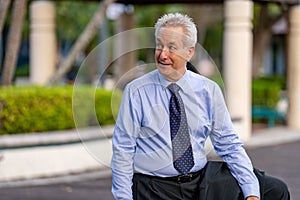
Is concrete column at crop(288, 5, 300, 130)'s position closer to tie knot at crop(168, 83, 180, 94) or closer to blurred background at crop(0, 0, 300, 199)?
blurred background at crop(0, 0, 300, 199)

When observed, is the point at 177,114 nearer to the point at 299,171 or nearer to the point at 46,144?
the point at 46,144

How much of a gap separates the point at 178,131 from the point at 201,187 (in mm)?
Result: 327

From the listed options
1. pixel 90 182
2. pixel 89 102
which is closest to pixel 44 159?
pixel 90 182

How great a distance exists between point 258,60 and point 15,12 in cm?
998

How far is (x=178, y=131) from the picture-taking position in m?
3.36

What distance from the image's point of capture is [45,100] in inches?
348

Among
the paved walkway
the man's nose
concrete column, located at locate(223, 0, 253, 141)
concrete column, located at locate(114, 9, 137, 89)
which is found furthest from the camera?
concrete column, located at locate(223, 0, 253, 141)

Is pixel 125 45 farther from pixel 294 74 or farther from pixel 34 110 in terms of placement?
pixel 34 110

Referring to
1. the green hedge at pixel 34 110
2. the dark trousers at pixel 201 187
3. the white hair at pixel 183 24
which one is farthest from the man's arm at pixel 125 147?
the green hedge at pixel 34 110

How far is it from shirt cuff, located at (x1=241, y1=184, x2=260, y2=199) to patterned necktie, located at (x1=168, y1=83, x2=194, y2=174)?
0.32m

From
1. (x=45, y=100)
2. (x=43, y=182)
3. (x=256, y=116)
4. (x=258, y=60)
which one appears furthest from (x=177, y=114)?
(x=258, y=60)

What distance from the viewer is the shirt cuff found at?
3.37m

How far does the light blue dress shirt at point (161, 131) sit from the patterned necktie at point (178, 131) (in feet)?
0.08

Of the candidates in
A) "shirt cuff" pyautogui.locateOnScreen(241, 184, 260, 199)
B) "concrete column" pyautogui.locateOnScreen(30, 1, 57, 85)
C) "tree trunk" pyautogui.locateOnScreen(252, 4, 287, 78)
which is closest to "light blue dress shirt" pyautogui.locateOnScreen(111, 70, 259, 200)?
"shirt cuff" pyautogui.locateOnScreen(241, 184, 260, 199)
